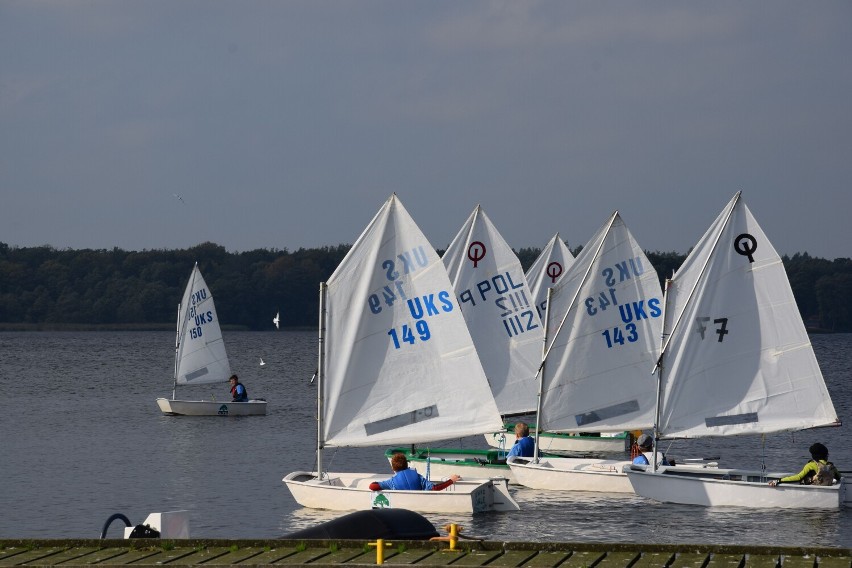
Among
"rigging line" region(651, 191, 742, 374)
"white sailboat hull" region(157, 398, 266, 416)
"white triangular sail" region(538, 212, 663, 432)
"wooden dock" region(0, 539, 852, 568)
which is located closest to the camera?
"wooden dock" region(0, 539, 852, 568)

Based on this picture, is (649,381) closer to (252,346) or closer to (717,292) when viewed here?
(717,292)

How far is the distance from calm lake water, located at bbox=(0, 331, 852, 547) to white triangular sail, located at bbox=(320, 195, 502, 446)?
222cm

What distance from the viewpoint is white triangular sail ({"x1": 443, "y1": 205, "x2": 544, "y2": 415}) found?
39312 millimetres

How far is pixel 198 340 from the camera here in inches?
2344

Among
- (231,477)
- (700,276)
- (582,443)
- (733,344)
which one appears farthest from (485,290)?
(733,344)

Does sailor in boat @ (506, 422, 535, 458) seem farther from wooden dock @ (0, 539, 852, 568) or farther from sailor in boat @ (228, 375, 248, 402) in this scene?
sailor in boat @ (228, 375, 248, 402)

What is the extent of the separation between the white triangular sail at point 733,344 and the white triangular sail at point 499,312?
938 cm

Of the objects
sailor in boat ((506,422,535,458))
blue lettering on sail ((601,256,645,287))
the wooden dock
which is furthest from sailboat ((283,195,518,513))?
the wooden dock

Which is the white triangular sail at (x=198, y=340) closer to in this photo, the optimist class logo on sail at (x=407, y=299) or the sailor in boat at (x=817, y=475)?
the optimist class logo on sail at (x=407, y=299)

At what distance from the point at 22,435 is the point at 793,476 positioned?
32542mm

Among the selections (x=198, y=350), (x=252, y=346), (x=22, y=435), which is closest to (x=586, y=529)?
(x=22, y=435)

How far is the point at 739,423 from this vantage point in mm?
30312

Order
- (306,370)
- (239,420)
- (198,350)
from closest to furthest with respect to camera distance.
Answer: (239,420) → (198,350) → (306,370)

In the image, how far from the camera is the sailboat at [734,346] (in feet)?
98.4
